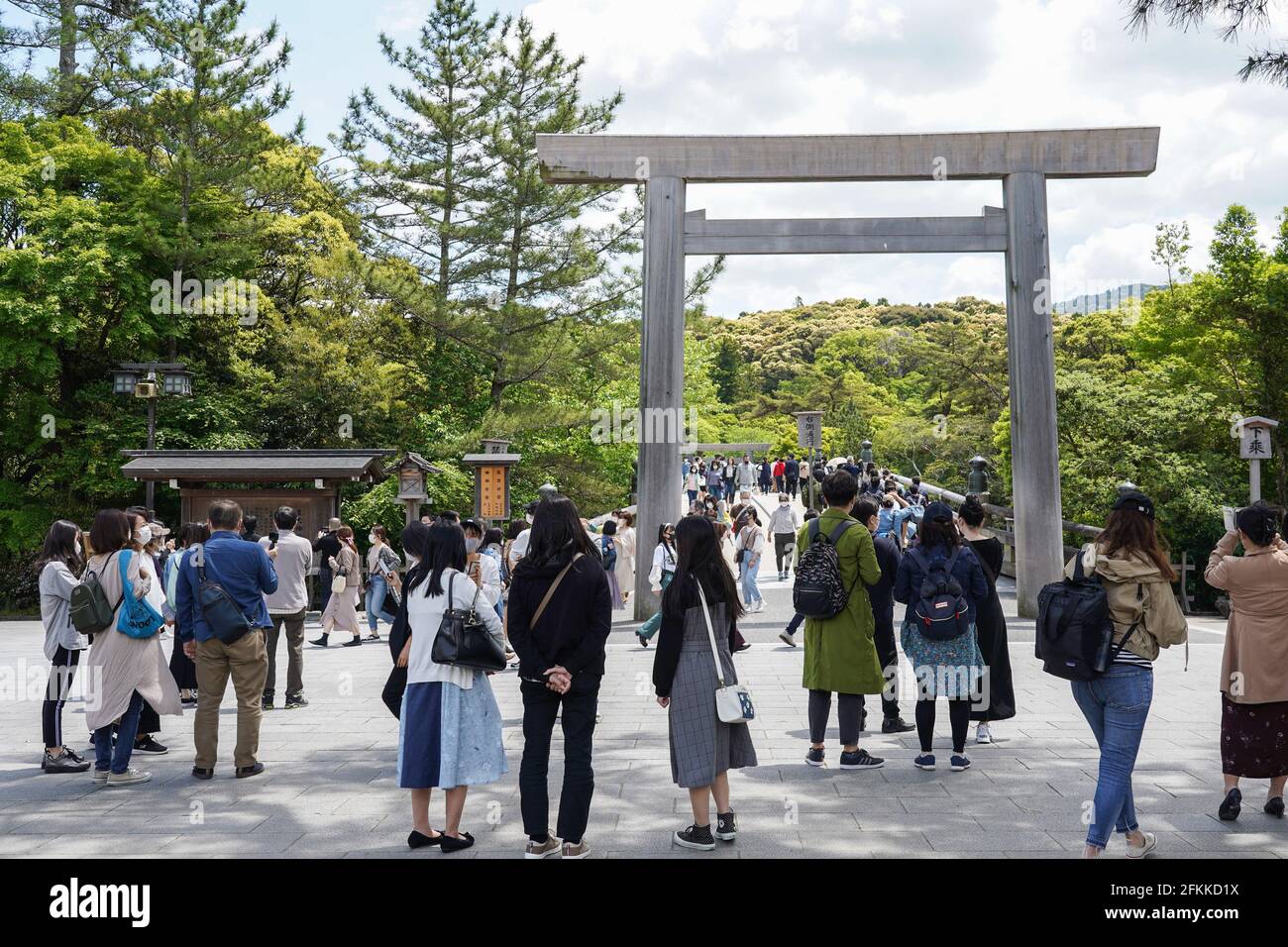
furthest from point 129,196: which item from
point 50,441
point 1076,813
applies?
point 1076,813

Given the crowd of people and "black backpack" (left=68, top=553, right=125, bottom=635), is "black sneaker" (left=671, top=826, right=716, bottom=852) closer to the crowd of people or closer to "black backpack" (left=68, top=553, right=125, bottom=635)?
the crowd of people

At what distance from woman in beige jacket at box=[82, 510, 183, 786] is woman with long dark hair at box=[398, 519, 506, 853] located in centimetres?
231

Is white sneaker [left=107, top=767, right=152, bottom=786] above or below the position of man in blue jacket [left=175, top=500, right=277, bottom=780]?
below

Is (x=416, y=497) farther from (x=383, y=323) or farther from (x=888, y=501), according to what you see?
(x=383, y=323)

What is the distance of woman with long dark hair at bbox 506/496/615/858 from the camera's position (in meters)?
4.37

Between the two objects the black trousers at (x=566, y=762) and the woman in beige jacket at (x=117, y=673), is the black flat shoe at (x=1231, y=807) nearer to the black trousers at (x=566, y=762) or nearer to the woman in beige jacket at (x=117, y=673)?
the black trousers at (x=566, y=762)

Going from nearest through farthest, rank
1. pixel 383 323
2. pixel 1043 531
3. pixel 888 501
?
pixel 1043 531, pixel 888 501, pixel 383 323

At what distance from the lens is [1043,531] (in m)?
12.6

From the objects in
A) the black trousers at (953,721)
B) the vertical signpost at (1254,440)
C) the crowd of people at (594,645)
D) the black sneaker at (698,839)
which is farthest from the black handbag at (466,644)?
the vertical signpost at (1254,440)

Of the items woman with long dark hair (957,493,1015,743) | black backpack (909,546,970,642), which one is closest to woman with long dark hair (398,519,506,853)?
black backpack (909,546,970,642)

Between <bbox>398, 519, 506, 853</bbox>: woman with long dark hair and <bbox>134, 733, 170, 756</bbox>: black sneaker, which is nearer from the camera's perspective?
<bbox>398, 519, 506, 853</bbox>: woman with long dark hair

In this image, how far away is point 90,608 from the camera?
19.3 feet

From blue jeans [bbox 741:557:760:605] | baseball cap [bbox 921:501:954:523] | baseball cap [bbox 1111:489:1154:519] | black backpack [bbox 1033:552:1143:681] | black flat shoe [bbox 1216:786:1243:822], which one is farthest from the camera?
blue jeans [bbox 741:557:760:605]

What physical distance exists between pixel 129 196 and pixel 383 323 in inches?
253
